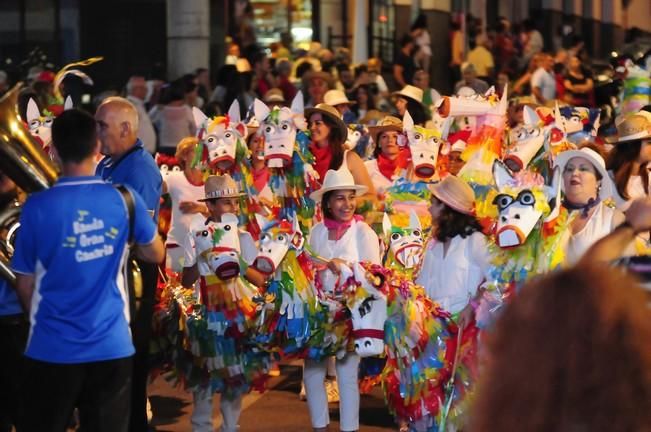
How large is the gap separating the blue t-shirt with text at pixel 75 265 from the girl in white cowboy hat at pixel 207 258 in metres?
2.29

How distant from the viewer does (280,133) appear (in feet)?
32.9

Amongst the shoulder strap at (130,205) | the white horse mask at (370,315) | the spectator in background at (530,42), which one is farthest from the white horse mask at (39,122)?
the spectator in background at (530,42)

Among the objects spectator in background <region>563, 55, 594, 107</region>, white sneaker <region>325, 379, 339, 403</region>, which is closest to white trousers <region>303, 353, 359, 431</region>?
white sneaker <region>325, 379, 339, 403</region>

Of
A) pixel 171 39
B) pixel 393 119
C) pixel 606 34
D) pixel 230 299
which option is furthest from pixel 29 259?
pixel 606 34

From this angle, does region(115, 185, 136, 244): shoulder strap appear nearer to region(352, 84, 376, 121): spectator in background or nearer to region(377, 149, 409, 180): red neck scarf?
region(377, 149, 409, 180): red neck scarf

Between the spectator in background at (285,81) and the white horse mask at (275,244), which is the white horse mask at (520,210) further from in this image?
the spectator in background at (285,81)

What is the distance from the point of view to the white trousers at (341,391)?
8586 mm

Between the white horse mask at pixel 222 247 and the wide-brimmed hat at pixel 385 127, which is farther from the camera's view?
the wide-brimmed hat at pixel 385 127

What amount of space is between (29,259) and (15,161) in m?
0.75

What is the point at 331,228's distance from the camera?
29.5 feet

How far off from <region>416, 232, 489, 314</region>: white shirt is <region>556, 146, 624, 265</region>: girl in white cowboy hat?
543 millimetres

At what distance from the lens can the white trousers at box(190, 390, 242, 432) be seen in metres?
8.59

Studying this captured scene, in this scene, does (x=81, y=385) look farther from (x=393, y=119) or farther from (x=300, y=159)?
(x=393, y=119)

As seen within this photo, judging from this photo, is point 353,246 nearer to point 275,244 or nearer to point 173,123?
point 275,244
